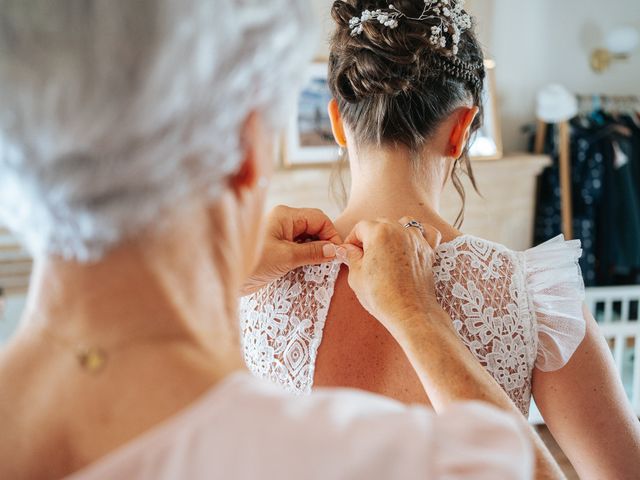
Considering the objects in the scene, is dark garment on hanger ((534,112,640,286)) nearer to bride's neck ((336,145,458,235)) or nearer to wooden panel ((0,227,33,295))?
wooden panel ((0,227,33,295))

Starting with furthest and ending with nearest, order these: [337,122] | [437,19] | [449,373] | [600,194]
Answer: [600,194] → [337,122] → [437,19] → [449,373]

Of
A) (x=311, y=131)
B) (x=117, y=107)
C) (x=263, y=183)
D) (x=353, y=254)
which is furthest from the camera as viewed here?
(x=311, y=131)

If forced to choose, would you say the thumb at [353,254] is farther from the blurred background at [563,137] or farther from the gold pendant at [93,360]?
the blurred background at [563,137]

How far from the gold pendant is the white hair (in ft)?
0.27

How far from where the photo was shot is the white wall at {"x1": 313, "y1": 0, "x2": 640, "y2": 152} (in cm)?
412

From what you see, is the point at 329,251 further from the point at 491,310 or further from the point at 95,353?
the point at 95,353

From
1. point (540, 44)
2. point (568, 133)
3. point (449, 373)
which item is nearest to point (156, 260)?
point (449, 373)

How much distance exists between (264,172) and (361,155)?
0.60 meters

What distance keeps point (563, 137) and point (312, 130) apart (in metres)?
1.57

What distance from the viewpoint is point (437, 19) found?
1.15 m

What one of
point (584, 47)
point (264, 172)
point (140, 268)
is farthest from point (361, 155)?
point (584, 47)

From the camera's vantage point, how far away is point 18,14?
19.3 inches

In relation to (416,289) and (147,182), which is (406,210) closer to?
(416,289)

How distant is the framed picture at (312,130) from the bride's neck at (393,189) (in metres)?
2.28
